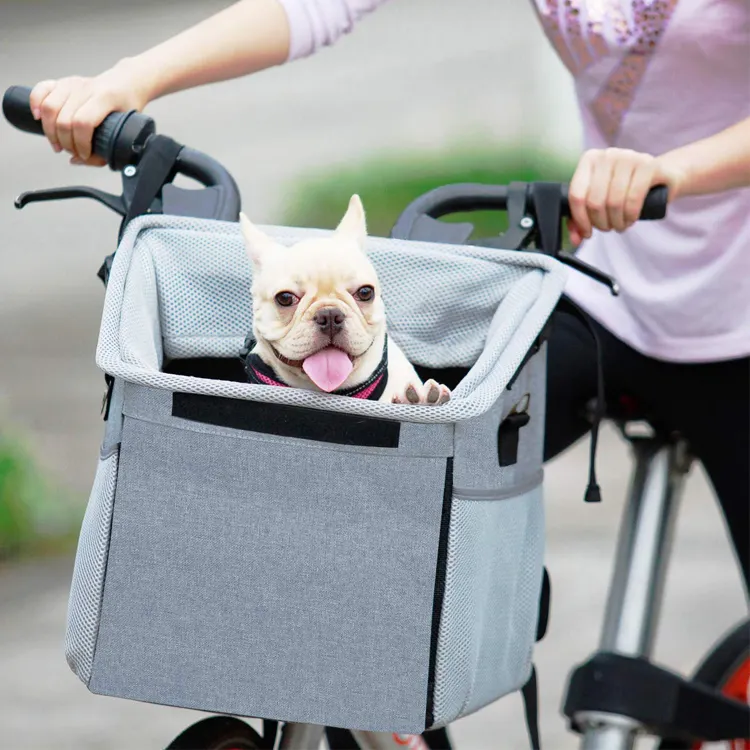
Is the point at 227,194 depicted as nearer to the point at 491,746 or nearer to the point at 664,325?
the point at 664,325

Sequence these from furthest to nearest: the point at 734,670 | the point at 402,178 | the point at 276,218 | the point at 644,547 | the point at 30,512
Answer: the point at 402,178, the point at 276,218, the point at 30,512, the point at 734,670, the point at 644,547

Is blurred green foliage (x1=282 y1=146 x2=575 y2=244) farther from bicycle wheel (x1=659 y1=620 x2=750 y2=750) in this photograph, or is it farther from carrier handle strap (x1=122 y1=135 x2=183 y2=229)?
carrier handle strap (x1=122 y1=135 x2=183 y2=229)

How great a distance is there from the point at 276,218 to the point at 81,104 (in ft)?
15.5

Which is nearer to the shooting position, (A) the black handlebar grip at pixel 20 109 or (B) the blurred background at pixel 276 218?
(A) the black handlebar grip at pixel 20 109

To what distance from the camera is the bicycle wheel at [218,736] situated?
170cm

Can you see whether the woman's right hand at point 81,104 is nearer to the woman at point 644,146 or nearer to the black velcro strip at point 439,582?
the woman at point 644,146

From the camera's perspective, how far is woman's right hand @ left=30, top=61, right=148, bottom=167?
1.72 meters

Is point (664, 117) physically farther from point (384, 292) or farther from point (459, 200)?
point (384, 292)

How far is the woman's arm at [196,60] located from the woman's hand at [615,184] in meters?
0.49

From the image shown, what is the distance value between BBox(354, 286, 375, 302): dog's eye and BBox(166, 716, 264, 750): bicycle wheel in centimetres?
61

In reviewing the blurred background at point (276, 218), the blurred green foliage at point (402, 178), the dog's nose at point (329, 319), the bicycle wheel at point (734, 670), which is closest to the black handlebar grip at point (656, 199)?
the dog's nose at point (329, 319)

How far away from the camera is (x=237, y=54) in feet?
6.06

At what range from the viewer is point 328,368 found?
1419 mm

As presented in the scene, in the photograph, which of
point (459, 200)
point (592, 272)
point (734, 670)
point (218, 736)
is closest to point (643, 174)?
point (592, 272)
